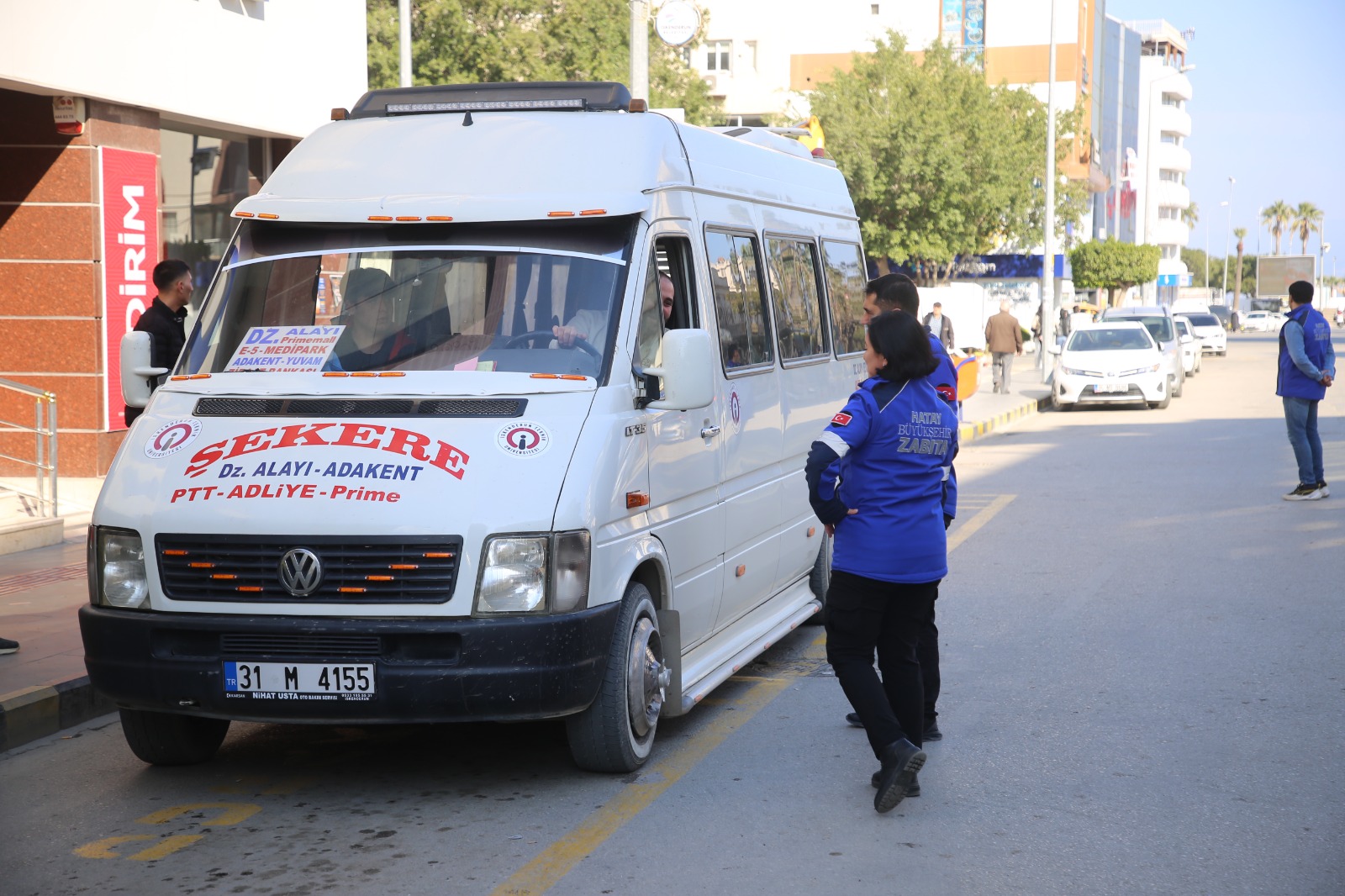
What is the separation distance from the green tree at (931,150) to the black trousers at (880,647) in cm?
4018

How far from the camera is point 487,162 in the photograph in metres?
6.05

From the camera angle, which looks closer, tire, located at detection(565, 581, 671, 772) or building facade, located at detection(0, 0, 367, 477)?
tire, located at detection(565, 581, 671, 772)

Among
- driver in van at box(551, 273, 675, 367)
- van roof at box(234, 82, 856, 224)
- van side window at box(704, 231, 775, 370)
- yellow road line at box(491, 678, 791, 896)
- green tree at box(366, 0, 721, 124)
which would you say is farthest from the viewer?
green tree at box(366, 0, 721, 124)

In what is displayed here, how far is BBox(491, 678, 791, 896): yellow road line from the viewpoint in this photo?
4531 mm

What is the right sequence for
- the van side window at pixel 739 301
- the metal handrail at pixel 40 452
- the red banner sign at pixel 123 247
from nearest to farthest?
1. the van side window at pixel 739 301
2. the metal handrail at pixel 40 452
3. the red banner sign at pixel 123 247

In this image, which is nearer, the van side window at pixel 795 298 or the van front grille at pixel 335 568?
the van front grille at pixel 335 568

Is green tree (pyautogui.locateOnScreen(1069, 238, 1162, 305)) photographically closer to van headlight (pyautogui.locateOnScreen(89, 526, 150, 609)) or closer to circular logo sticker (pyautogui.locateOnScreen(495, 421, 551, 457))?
circular logo sticker (pyautogui.locateOnScreen(495, 421, 551, 457))

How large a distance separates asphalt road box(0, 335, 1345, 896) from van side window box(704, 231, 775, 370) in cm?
163

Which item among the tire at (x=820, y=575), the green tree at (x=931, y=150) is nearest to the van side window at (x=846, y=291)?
the tire at (x=820, y=575)

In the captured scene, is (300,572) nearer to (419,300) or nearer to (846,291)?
(419,300)

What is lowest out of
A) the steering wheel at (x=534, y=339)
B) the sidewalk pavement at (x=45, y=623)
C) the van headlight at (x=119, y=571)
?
the sidewalk pavement at (x=45, y=623)

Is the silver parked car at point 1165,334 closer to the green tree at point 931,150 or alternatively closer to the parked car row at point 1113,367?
the parked car row at point 1113,367

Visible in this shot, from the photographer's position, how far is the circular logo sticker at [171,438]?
5387 millimetres

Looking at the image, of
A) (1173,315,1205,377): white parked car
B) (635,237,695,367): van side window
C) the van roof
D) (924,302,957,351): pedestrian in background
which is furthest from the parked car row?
(635,237,695,367): van side window
